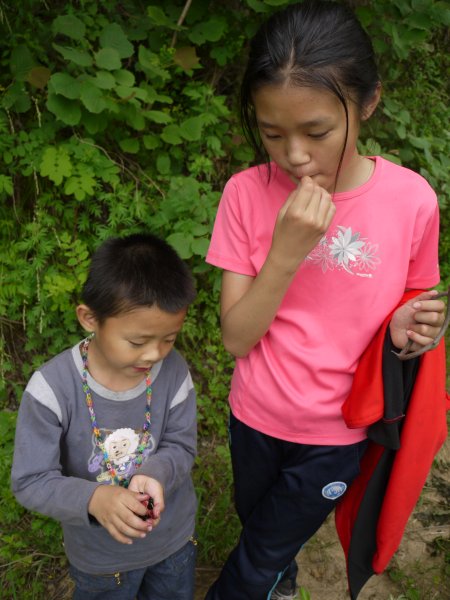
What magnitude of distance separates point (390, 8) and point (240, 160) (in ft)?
3.62

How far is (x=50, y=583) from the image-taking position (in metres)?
2.35

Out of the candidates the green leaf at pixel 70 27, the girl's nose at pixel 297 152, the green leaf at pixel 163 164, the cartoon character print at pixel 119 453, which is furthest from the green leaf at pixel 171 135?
the cartoon character print at pixel 119 453

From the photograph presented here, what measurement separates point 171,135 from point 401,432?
78.9 inches

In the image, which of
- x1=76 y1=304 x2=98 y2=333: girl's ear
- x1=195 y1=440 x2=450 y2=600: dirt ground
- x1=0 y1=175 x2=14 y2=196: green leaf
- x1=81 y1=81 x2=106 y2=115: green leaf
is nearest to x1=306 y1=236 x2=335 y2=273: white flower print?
x1=76 y1=304 x2=98 y2=333: girl's ear

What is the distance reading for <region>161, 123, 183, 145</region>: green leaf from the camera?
2.88 metres

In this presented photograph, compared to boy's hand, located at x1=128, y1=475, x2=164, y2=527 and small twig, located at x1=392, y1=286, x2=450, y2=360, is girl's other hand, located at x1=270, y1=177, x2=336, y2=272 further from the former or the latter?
boy's hand, located at x1=128, y1=475, x2=164, y2=527

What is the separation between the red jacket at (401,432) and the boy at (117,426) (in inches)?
20.2

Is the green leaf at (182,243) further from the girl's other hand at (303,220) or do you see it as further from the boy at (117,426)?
the girl's other hand at (303,220)

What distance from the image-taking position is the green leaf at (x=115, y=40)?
258cm

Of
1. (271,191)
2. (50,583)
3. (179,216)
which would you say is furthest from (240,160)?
(50,583)

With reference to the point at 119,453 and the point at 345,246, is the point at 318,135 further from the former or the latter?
the point at 119,453

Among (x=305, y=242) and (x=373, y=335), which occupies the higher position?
(x=305, y=242)

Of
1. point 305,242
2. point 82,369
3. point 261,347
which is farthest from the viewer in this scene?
point 261,347

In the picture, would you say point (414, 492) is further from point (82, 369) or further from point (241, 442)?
point (82, 369)
